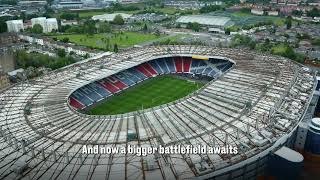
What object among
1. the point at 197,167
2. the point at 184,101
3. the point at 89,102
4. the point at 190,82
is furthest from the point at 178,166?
the point at 190,82

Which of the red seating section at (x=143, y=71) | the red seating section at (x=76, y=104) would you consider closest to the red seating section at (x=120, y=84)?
the red seating section at (x=143, y=71)

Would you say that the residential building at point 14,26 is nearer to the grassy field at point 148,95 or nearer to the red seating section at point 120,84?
the red seating section at point 120,84

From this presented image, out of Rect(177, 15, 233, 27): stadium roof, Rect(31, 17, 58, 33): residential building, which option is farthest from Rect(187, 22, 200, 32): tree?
Rect(31, 17, 58, 33): residential building

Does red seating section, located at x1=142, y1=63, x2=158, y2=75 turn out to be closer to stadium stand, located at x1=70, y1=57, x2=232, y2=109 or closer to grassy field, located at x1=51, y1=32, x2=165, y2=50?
stadium stand, located at x1=70, y1=57, x2=232, y2=109

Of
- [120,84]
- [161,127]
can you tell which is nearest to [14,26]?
[120,84]

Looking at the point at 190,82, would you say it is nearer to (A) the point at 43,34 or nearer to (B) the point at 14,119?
(B) the point at 14,119

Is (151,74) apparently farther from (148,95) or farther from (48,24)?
(48,24)
